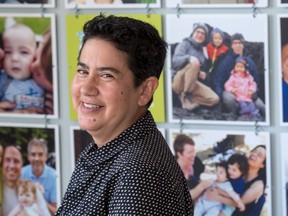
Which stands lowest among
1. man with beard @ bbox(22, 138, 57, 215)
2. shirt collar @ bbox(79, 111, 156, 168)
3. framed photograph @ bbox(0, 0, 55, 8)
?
man with beard @ bbox(22, 138, 57, 215)

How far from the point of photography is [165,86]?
2338 mm

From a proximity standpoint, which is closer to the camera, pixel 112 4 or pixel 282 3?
pixel 282 3

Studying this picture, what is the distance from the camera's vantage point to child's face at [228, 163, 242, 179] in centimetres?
230

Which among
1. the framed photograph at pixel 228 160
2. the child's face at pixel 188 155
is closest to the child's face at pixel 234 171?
the framed photograph at pixel 228 160

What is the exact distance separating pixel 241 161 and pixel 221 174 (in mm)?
73

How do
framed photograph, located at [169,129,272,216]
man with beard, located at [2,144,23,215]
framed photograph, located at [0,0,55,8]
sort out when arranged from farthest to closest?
man with beard, located at [2,144,23,215]
framed photograph, located at [0,0,55,8]
framed photograph, located at [169,129,272,216]

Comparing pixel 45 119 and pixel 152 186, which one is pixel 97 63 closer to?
pixel 152 186

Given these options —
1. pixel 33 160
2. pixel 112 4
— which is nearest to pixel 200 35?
pixel 112 4

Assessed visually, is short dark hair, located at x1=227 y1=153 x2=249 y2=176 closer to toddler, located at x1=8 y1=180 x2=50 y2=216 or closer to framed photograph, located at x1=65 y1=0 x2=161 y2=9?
framed photograph, located at x1=65 y1=0 x2=161 y2=9

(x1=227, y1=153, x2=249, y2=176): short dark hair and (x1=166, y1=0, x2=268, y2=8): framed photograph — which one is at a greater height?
(x1=166, y1=0, x2=268, y2=8): framed photograph

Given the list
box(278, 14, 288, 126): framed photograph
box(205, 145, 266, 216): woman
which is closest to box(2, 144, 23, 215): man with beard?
box(205, 145, 266, 216): woman

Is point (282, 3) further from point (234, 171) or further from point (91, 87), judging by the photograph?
point (91, 87)

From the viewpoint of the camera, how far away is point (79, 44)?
2461mm

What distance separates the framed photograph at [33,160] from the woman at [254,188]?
21.4 inches
